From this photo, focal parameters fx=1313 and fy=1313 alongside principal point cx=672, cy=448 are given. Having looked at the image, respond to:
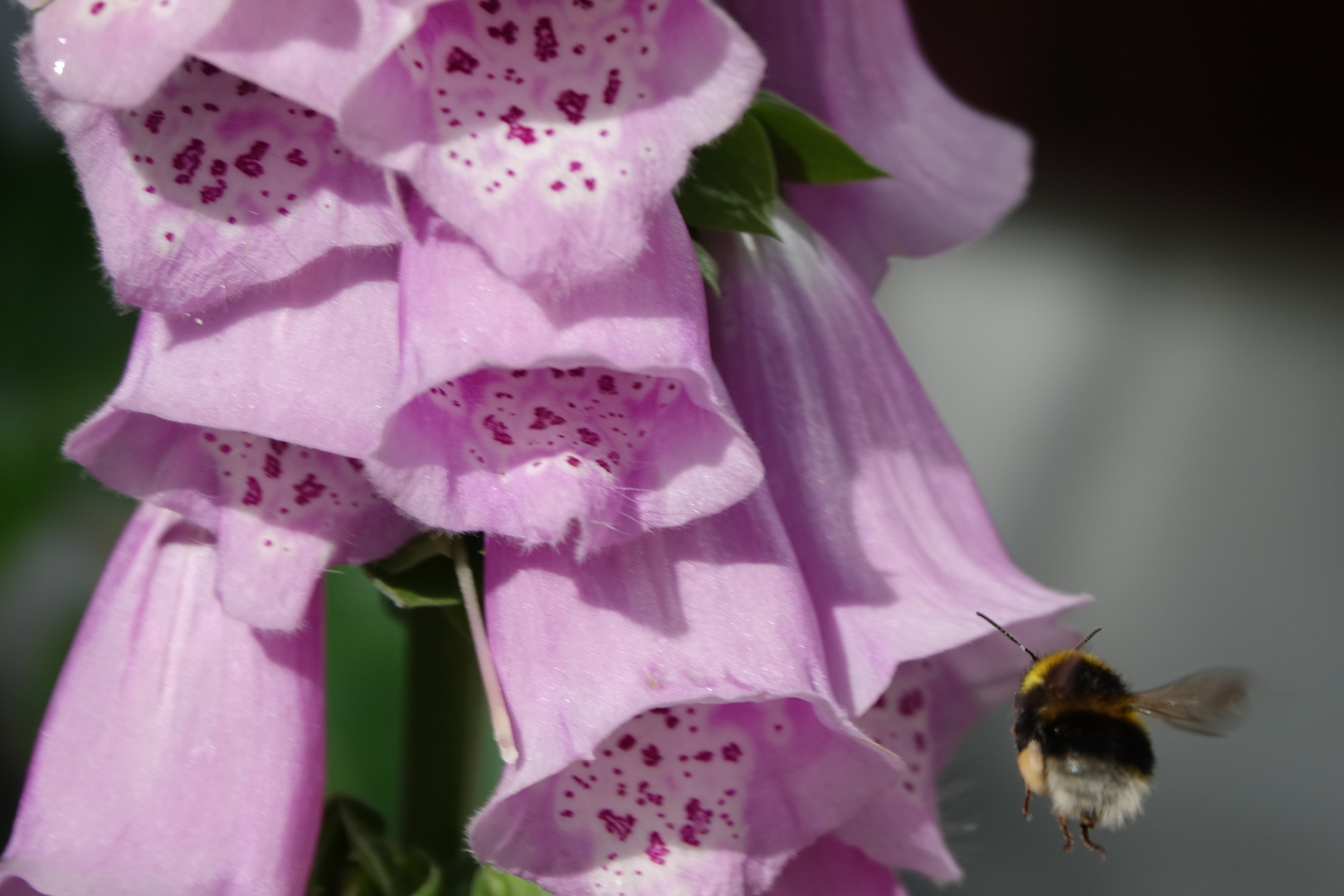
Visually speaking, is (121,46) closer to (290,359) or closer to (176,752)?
(290,359)

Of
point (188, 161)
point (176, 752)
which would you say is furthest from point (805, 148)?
point (176, 752)

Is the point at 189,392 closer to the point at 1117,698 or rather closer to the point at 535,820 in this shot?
the point at 535,820

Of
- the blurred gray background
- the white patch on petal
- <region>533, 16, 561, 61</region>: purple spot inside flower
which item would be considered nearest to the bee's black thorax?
the white patch on petal

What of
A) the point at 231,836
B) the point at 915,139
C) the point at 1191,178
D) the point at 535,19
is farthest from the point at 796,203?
the point at 1191,178

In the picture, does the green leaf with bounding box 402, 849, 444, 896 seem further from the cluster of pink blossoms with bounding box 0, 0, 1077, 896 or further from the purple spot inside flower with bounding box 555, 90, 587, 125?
the purple spot inside flower with bounding box 555, 90, 587, 125

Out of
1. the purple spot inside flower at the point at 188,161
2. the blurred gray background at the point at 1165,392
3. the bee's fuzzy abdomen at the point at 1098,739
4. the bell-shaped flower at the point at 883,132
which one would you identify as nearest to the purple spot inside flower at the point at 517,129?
the purple spot inside flower at the point at 188,161

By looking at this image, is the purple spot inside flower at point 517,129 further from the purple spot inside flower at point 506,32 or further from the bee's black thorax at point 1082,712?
the bee's black thorax at point 1082,712
